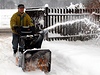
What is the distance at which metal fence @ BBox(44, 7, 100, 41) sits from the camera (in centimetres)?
1318

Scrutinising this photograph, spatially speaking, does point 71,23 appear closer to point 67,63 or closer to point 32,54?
point 67,63

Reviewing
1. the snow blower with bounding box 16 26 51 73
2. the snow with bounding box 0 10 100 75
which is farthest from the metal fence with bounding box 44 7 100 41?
the snow blower with bounding box 16 26 51 73

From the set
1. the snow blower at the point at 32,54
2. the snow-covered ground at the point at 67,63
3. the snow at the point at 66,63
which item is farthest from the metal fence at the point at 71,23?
the snow blower at the point at 32,54

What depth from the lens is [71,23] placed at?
13.6 m

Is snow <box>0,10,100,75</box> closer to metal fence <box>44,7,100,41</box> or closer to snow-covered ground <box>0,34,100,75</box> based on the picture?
snow-covered ground <box>0,34,100,75</box>

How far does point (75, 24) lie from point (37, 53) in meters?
6.61

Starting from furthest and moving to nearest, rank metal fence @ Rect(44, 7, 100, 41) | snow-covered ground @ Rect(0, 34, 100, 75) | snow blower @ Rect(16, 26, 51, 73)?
1. metal fence @ Rect(44, 7, 100, 41)
2. snow-covered ground @ Rect(0, 34, 100, 75)
3. snow blower @ Rect(16, 26, 51, 73)

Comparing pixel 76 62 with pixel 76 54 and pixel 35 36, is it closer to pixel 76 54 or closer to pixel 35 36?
pixel 76 54

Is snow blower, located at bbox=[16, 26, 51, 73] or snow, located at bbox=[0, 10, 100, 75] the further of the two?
snow, located at bbox=[0, 10, 100, 75]

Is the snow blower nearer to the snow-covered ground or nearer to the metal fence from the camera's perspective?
the snow-covered ground

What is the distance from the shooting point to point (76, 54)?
916cm

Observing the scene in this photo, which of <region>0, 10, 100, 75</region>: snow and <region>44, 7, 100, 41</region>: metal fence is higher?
<region>44, 7, 100, 41</region>: metal fence

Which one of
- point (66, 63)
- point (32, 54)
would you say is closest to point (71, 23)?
point (66, 63)

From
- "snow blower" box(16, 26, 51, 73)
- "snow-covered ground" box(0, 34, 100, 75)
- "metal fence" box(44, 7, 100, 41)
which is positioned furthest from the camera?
"metal fence" box(44, 7, 100, 41)
